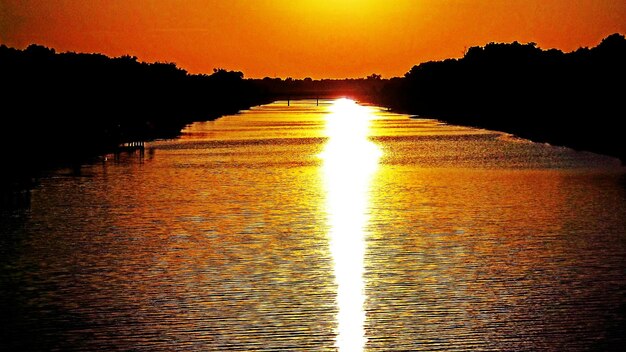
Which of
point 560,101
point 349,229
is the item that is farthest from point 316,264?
point 560,101

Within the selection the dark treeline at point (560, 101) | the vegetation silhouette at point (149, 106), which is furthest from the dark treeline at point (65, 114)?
the dark treeline at point (560, 101)

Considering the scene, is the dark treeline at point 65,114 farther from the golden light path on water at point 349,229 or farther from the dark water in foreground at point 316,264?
the golden light path on water at point 349,229

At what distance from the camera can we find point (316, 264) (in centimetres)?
2559

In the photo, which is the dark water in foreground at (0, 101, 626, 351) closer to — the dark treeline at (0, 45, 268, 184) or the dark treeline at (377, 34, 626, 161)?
the dark treeline at (0, 45, 268, 184)

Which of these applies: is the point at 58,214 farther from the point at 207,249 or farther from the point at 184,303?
the point at 184,303

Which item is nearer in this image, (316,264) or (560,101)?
(316,264)

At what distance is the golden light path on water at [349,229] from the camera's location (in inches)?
744

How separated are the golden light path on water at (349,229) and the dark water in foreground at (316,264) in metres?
0.08

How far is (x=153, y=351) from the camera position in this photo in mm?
16844

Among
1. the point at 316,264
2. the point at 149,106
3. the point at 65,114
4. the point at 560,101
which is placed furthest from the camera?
the point at 149,106

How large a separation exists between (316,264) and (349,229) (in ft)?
23.0

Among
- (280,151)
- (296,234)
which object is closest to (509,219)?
(296,234)

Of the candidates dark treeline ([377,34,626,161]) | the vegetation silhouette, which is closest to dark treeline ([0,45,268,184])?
the vegetation silhouette

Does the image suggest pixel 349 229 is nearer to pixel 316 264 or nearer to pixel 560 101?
pixel 316 264
